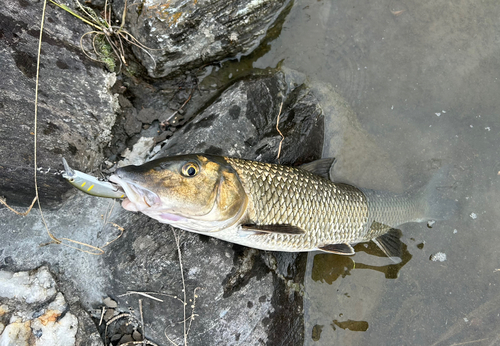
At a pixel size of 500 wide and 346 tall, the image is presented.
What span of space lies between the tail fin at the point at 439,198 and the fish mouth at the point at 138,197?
3.12 metres

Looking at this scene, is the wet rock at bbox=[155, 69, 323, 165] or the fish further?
the wet rock at bbox=[155, 69, 323, 165]

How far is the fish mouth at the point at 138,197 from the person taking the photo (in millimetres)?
2018

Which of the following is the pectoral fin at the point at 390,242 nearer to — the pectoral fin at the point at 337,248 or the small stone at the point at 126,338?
the pectoral fin at the point at 337,248

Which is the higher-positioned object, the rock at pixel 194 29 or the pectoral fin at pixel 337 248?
the rock at pixel 194 29

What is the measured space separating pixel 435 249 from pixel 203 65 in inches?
142

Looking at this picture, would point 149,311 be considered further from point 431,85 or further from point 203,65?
point 431,85

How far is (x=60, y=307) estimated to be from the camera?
271cm

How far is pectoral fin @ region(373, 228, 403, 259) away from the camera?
333 centimetres

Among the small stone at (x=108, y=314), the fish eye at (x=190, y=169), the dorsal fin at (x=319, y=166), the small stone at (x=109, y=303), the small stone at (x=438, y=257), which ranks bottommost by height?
the small stone at (x=438, y=257)

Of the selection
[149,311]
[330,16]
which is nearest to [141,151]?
[149,311]

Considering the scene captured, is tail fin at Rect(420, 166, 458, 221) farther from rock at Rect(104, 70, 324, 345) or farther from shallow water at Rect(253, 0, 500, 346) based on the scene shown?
rock at Rect(104, 70, 324, 345)

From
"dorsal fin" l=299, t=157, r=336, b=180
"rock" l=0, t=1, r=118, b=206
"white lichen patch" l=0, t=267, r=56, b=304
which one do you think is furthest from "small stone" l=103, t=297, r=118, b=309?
"dorsal fin" l=299, t=157, r=336, b=180

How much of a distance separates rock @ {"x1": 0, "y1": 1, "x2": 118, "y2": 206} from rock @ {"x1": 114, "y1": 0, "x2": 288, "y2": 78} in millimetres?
555

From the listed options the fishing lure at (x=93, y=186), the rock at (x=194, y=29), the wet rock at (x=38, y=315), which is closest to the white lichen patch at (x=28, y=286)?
the wet rock at (x=38, y=315)
